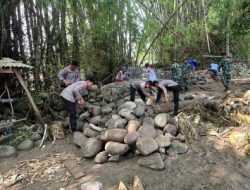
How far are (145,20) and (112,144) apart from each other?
634 centimetres

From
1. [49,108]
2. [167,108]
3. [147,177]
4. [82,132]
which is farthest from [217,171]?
[49,108]

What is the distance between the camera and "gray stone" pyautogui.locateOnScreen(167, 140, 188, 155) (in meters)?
5.04

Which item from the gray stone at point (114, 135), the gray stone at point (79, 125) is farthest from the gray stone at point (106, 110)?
the gray stone at point (114, 135)

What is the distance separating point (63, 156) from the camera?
5445 mm

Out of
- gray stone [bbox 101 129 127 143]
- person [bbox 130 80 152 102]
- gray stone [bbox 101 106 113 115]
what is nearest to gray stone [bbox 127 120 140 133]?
gray stone [bbox 101 129 127 143]

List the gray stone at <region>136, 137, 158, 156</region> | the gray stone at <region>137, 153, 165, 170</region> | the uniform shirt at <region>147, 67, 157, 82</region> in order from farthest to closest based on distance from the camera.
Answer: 1. the uniform shirt at <region>147, 67, 157, 82</region>
2. the gray stone at <region>136, 137, 158, 156</region>
3. the gray stone at <region>137, 153, 165, 170</region>

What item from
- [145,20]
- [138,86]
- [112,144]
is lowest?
[112,144]

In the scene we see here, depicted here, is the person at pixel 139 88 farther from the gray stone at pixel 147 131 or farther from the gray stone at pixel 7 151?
the gray stone at pixel 7 151

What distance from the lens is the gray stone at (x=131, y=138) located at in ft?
16.4

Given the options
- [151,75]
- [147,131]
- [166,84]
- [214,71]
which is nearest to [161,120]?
[147,131]

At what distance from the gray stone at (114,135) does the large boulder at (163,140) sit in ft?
1.98

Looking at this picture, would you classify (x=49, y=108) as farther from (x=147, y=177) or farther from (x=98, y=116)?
(x=147, y=177)

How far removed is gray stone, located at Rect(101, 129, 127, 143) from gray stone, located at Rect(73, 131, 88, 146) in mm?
604

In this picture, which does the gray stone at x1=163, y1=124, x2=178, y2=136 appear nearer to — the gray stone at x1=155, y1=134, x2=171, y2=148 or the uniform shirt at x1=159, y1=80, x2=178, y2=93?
the gray stone at x1=155, y1=134, x2=171, y2=148
